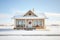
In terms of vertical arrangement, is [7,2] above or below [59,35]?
above

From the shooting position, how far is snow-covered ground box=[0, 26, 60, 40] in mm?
4707

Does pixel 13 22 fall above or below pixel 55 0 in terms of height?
below

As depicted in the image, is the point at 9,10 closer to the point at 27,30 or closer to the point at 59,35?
the point at 27,30

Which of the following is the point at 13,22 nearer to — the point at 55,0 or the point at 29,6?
the point at 29,6

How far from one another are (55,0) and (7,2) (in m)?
1.07

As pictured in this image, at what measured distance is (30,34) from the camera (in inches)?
187

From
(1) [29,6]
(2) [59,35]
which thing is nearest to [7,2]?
(1) [29,6]

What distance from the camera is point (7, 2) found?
190 inches

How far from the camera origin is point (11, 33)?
15.7 ft

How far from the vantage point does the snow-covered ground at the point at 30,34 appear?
471 centimetres

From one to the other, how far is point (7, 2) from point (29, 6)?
0.50 meters

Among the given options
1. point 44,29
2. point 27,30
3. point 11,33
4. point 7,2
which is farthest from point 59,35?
point 7,2

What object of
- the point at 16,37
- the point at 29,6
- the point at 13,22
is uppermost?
the point at 29,6

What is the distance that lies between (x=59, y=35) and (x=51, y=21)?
0.36 m
